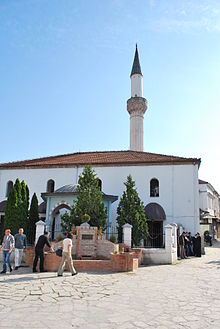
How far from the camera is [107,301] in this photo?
6570 mm

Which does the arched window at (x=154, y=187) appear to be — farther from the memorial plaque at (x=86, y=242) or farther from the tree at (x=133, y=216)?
the memorial plaque at (x=86, y=242)

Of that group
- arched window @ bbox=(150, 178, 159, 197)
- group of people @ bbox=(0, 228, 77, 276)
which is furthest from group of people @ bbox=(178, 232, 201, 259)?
→ group of people @ bbox=(0, 228, 77, 276)

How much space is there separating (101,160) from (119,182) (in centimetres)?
247

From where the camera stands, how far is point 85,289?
7656 mm

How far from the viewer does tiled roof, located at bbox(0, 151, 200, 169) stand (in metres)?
22.4

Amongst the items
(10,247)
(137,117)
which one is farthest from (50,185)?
(10,247)

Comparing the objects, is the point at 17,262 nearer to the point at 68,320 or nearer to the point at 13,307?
the point at 13,307

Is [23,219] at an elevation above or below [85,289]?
above

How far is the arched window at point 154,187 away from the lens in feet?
73.3

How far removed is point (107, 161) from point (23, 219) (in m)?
8.00

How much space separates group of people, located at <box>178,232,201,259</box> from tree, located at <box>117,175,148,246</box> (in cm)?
217

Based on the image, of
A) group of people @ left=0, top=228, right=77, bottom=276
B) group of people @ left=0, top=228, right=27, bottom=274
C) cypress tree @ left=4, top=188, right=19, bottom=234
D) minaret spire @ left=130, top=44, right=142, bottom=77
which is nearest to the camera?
group of people @ left=0, top=228, right=77, bottom=276

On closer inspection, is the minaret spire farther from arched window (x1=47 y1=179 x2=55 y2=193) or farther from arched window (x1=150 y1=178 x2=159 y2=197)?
arched window (x1=47 y1=179 x2=55 y2=193)

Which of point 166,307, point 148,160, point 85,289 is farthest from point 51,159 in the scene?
point 166,307
